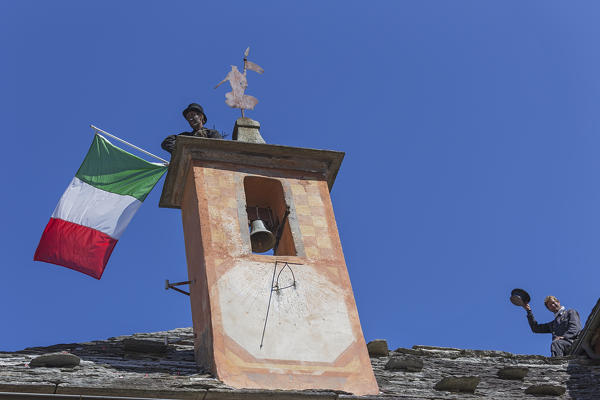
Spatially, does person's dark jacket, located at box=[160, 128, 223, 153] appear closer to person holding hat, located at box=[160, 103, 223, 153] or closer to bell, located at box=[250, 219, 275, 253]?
person holding hat, located at box=[160, 103, 223, 153]

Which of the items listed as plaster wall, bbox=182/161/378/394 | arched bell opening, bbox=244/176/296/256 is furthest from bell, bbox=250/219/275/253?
plaster wall, bbox=182/161/378/394

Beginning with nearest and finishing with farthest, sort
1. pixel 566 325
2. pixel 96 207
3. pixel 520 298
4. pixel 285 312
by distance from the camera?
pixel 285 312 → pixel 96 207 → pixel 566 325 → pixel 520 298

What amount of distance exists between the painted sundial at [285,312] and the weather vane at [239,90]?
3.37 meters

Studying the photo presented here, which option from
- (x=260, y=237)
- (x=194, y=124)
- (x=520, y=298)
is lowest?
(x=260, y=237)

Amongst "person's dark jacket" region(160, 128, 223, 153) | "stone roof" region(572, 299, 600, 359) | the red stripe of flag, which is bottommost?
"stone roof" region(572, 299, 600, 359)

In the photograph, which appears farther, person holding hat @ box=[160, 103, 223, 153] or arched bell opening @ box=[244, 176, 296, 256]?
person holding hat @ box=[160, 103, 223, 153]

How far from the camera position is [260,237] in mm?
11836

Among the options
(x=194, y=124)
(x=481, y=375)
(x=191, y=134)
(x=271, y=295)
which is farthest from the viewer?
(x=194, y=124)

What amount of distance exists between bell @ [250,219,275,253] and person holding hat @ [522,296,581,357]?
4.59 meters

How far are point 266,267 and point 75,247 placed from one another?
2.91m

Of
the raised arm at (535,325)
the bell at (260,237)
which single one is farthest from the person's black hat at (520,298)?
the bell at (260,237)

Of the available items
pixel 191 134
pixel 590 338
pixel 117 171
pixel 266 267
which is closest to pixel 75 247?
pixel 117 171

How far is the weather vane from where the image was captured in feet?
44.9

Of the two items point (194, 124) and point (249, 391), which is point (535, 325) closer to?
point (194, 124)
